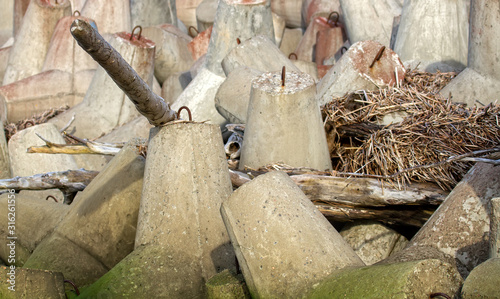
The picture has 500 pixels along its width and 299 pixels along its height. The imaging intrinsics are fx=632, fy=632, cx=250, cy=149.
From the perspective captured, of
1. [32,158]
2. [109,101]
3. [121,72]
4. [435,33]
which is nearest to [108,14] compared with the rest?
[109,101]

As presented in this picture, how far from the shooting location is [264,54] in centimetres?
620

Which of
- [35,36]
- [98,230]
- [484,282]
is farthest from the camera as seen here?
[35,36]

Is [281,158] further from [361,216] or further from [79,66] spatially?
[79,66]

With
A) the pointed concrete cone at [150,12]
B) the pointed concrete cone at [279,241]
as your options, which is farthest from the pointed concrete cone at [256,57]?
the pointed concrete cone at [150,12]

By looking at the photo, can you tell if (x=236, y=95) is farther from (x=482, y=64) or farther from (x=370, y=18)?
(x=370, y=18)

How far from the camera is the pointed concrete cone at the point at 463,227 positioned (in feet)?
9.96

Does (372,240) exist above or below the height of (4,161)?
above

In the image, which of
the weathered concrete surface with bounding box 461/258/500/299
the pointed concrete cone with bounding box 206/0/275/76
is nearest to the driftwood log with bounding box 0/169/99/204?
the pointed concrete cone with bounding box 206/0/275/76

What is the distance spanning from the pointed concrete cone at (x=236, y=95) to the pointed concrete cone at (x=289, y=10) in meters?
7.10

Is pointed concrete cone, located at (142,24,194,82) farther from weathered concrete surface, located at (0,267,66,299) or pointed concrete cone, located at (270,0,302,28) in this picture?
weathered concrete surface, located at (0,267,66,299)

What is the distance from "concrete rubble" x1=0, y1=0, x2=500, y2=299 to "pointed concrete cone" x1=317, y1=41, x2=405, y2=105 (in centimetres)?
1

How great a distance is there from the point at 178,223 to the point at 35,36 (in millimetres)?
7287

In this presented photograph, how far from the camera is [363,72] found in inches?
210

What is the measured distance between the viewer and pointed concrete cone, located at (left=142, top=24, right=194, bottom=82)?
964 centimetres
